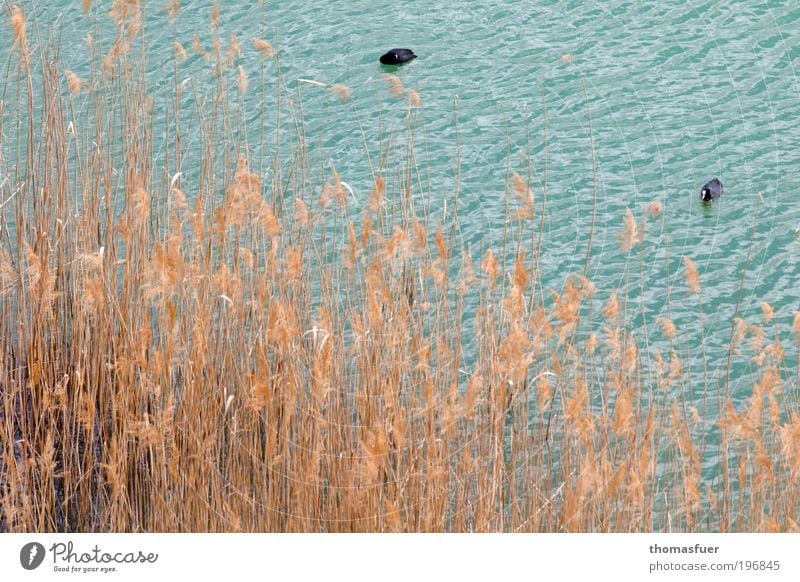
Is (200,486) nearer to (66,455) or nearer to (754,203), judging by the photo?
(66,455)

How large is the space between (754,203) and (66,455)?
9.05 ft

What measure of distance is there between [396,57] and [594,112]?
1020 millimetres

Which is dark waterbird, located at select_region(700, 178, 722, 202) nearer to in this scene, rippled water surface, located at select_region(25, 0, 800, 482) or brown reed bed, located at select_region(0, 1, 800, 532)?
rippled water surface, located at select_region(25, 0, 800, 482)

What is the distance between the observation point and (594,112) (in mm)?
5414

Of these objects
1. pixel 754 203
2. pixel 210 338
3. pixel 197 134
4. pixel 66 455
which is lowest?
pixel 66 455

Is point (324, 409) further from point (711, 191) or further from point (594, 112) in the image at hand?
point (594, 112)

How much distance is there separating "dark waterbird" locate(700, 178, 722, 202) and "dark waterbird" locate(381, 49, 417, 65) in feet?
5.69

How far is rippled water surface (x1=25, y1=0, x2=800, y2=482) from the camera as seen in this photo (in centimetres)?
453
